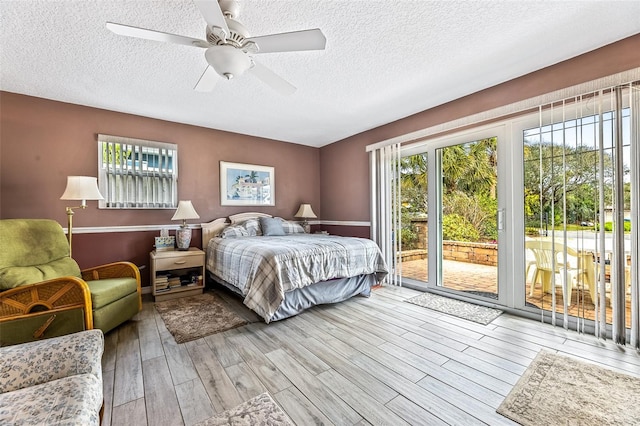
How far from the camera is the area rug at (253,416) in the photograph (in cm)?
147

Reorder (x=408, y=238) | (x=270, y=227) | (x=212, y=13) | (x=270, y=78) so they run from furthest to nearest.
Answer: (x=270, y=227), (x=408, y=238), (x=270, y=78), (x=212, y=13)

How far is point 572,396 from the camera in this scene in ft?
5.43

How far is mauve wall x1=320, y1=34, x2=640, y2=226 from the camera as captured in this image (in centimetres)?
236

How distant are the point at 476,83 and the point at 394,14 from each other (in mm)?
1598

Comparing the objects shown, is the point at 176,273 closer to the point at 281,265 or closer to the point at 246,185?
the point at 246,185

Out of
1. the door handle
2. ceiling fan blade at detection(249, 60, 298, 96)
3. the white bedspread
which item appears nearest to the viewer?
ceiling fan blade at detection(249, 60, 298, 96)

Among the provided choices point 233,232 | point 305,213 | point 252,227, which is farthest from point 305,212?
point 233,232

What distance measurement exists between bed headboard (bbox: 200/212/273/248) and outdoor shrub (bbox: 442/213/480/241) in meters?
3.13

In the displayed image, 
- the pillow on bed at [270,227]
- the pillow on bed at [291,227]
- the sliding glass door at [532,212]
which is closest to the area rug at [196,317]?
the pillow on bed at [270,227]

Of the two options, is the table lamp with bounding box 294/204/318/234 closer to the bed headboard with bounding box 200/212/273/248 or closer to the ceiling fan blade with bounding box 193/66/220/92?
the bed headboard with bounding box 200/212/273/248

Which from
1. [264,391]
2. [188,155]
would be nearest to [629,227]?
[264,391]

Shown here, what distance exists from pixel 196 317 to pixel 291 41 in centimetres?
280

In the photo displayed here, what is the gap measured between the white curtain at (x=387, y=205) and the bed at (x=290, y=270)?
1.74 ft

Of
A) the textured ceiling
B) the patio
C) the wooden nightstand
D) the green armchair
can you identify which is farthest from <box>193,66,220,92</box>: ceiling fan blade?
the patio
